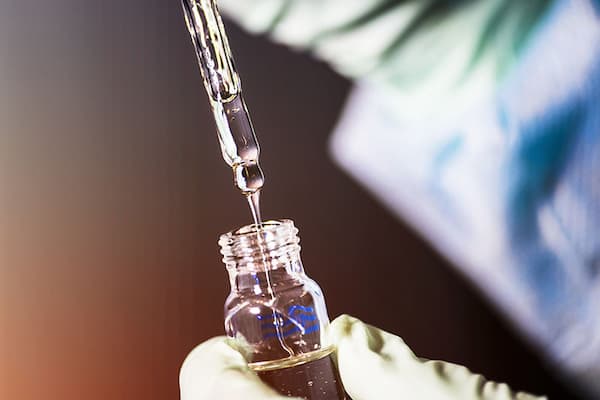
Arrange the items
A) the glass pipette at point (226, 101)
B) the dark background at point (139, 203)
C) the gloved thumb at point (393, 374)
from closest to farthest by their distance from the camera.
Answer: the gloved thumb at point (393, 374) → the glass pipette at point (226, 101) → the dark background at point (139, 203)

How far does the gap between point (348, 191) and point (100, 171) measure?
38 cm

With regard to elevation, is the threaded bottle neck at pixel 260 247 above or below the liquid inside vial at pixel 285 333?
above

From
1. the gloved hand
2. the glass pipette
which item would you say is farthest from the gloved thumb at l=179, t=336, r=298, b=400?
the glass pipette

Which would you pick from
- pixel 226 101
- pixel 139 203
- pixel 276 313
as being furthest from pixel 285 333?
pixel 139 203

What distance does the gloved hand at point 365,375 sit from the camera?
587 millimetres

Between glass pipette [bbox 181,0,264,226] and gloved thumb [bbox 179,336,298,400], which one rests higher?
glass pipette [bbox 181,0,264,226]

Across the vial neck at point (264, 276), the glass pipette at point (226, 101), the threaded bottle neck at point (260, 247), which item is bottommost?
the vial neck at point (264, 276)

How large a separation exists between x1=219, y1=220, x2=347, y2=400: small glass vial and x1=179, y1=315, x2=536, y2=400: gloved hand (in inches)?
0.6

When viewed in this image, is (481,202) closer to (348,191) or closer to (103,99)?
(348,191)

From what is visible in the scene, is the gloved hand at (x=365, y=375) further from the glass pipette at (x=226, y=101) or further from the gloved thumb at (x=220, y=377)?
the glass pipette at (x=226, y=101)

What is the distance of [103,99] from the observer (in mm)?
1279

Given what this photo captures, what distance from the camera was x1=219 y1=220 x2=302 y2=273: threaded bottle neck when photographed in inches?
25.4

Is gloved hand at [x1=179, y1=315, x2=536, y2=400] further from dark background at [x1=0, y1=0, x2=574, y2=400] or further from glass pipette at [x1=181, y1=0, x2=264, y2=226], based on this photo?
dark background at [x1=0, y1=0, x2=574, y2=400]

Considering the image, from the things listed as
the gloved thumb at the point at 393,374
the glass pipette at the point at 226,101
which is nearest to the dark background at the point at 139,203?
the glass pipette at the point at 226,101
